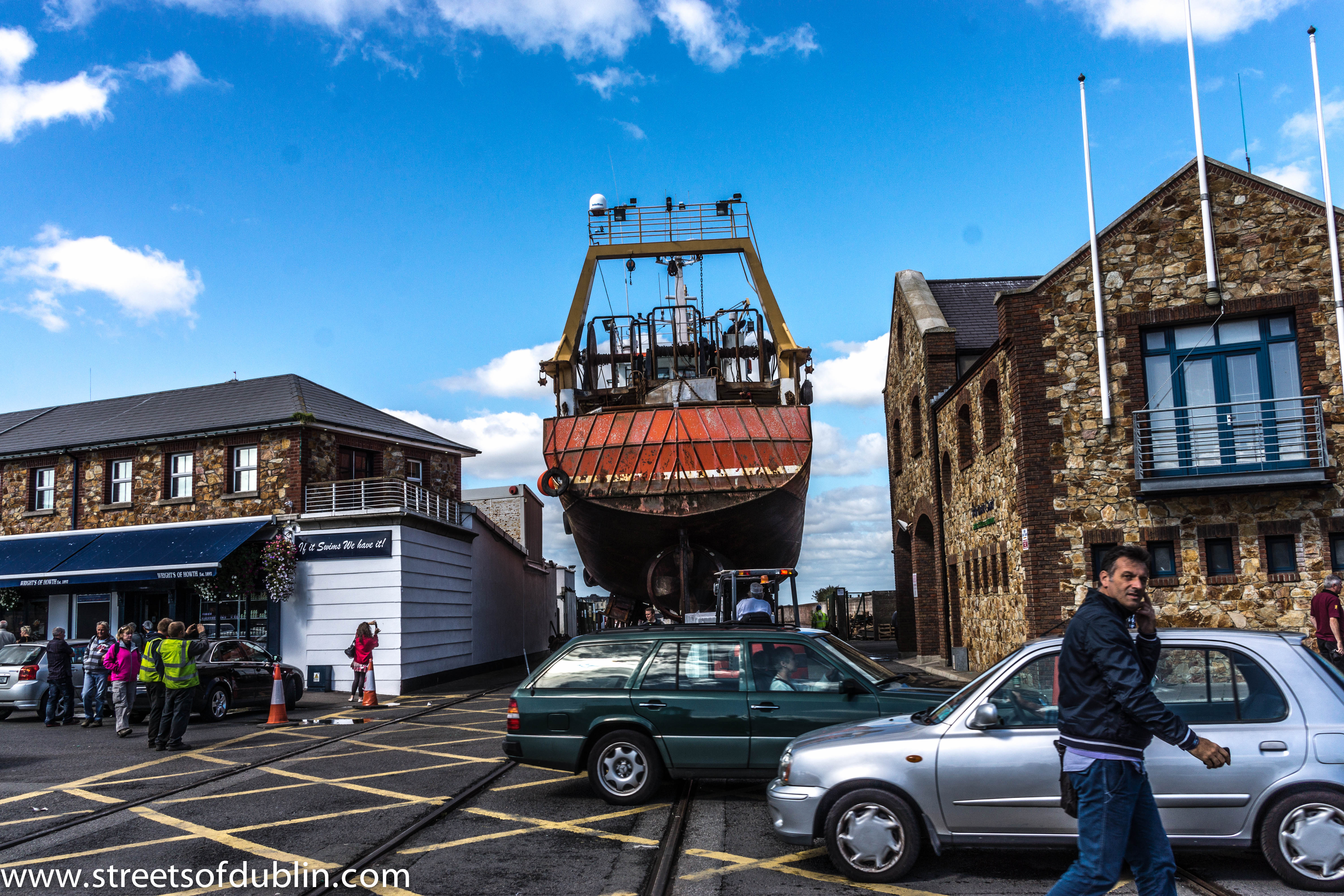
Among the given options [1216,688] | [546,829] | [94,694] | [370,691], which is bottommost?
[370,691]

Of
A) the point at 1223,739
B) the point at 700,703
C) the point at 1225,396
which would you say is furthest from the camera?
the point at 1225,396

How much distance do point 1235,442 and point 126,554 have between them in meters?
21.8

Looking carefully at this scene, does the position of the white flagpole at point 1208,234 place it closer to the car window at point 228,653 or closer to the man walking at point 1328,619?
the man walking at point 1328,619

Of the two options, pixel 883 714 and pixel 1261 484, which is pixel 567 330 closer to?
pixel 1261 484

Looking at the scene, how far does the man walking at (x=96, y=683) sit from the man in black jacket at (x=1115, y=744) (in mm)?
14886

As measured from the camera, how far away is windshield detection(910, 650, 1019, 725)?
5633 mm

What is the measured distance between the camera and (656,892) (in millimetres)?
5230

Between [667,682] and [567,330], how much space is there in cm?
1581

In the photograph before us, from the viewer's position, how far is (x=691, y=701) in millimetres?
7516

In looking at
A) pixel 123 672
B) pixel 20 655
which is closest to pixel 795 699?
pixel 123 672

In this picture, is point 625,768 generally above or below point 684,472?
below

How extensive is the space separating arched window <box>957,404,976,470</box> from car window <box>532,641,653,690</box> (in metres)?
13.0

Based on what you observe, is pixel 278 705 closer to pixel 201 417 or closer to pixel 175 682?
pixel 175 682

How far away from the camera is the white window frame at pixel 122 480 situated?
24.2 m
